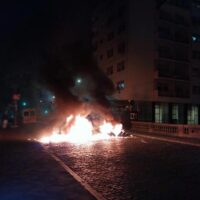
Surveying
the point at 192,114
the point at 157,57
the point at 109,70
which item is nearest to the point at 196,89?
the point at 192,114

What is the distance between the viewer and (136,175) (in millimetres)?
10875

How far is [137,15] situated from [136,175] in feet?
145

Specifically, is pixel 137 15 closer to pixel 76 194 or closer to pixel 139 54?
pixel 139 54

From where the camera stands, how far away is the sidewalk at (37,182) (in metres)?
8.21

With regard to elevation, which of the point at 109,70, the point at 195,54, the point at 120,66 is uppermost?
the point at 195,54

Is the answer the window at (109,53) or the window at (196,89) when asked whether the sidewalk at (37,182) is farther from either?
the window at (196,89)

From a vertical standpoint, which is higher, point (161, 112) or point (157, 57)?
point (157, 57)

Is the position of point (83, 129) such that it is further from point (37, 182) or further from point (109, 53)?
point (109, 53)

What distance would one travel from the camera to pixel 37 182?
9.75m

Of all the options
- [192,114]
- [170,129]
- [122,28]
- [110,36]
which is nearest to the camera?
[170,129]

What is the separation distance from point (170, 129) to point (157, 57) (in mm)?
24859

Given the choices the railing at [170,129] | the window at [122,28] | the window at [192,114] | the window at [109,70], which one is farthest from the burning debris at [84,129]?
the window at [192,114]

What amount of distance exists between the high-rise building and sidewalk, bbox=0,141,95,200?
128 feet

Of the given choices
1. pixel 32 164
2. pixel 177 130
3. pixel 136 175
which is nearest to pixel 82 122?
pixel 177 130
